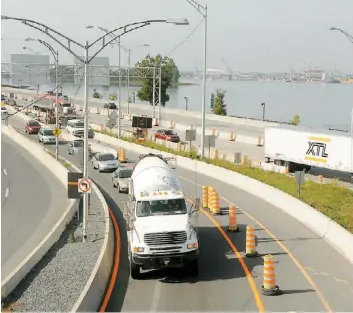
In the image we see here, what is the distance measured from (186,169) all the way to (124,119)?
4845 centimetres

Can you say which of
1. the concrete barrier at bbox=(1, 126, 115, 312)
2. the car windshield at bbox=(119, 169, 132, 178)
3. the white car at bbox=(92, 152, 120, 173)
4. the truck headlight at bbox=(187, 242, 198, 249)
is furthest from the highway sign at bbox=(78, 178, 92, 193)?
the white car at bbox=(92, 152, 120, 173)

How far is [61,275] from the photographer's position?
16.9m

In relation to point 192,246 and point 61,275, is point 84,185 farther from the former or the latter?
point 192,246

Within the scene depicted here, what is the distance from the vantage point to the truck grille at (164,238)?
16859mm

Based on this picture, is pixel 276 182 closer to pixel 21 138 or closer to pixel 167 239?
pixel 167 239

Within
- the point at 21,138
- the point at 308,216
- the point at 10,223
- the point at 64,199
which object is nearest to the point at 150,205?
the point at 308,216

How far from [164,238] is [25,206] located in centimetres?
1602

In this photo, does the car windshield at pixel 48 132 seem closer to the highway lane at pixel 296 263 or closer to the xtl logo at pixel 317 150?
the xtl logo at pixel 317 150

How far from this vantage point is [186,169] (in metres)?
41.8

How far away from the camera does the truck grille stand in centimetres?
1686

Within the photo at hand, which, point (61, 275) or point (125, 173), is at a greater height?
point (125, 173)

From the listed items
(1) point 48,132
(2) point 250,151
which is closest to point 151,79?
(1) point 48,132

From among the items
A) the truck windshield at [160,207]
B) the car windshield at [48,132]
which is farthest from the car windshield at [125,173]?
the car windshield at [48,132]

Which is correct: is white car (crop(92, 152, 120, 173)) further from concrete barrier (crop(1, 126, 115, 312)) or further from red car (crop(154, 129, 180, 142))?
red car (crop(154, 129, 180, 142))
